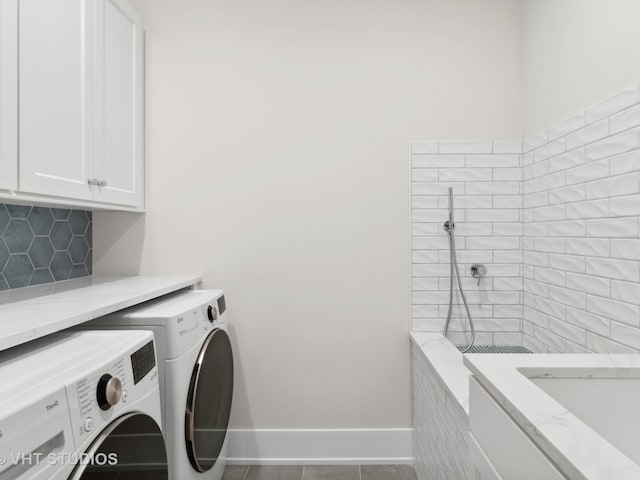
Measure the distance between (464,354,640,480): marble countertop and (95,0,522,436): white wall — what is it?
1.11m

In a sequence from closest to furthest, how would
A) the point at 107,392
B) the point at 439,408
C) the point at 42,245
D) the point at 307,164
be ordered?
1. the point at 107,392
2. the point at 439,408
3. the point at 42,245
4. the point at 307,164

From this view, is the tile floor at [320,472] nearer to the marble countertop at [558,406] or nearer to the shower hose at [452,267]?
the shower hose at [452,267]

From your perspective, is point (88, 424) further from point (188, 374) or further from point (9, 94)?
point (9, 94)

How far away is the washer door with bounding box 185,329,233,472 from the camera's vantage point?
136 centimetres

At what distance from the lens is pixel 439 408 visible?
4.88 ft

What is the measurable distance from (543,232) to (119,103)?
2.07 meters

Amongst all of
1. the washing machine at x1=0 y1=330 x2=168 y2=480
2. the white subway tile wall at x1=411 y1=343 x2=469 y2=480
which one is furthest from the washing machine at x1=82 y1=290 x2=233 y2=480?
the white subway tile wall at x1=411 y1=343 x2=469 y2=480

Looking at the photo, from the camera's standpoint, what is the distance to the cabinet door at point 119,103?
1.65 meters

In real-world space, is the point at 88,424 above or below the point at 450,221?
below

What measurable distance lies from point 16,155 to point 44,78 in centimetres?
30

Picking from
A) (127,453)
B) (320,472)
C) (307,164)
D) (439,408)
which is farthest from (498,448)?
(307,164)

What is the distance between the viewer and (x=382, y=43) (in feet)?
6.71

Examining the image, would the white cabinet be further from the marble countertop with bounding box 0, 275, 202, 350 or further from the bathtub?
the marble countertop with bounding box 0, 275, 202, 350

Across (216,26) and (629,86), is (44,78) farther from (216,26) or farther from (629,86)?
(629,86)
